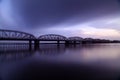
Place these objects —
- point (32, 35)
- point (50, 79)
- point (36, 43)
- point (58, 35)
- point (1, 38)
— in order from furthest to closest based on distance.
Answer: point (58, 35)
point (32, 35)
point (36, 43)
point (1, 38)
point (50, 79)

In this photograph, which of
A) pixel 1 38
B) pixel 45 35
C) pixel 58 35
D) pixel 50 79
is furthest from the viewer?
pixel 58 35

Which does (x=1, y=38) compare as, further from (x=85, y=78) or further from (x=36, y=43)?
(x=85, y=78)

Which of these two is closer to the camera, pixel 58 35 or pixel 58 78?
pixel 58 78

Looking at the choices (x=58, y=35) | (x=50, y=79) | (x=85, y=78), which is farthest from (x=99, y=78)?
(x=58, y=35)

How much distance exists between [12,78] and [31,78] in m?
0.99

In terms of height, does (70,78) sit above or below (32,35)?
Result: below

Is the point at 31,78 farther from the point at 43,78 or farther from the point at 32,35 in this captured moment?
the point at 32,35

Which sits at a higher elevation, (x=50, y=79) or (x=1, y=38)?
(x=1, y=38)

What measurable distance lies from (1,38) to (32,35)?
77.2ft

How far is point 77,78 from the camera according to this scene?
6.37 m

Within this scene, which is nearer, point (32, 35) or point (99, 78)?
point (99, 78)

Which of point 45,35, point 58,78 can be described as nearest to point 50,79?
point 58,78

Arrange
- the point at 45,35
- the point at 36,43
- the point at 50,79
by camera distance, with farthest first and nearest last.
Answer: the point at 45,35, the point at 36,43, the point at 50,79

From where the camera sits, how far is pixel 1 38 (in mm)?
40188
